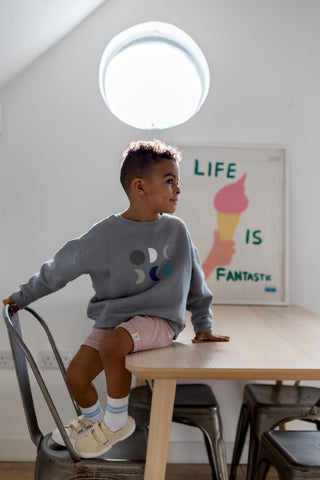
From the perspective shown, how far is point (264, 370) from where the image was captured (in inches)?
52.1

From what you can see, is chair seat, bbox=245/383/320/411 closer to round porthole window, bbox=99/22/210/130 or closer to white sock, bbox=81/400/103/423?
white sock, bbox=81/400/103/423

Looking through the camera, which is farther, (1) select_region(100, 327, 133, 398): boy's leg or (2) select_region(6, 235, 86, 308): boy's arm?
(2) select_region(6, 235, 86, 308): boy's arm

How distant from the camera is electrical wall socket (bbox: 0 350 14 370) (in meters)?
2.53

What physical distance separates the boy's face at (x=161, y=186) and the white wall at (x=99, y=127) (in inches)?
37.2

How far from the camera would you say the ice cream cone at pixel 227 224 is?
2.53m

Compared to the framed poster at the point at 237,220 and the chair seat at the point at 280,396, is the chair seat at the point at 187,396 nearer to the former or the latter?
the chair seat at the point at 280,396

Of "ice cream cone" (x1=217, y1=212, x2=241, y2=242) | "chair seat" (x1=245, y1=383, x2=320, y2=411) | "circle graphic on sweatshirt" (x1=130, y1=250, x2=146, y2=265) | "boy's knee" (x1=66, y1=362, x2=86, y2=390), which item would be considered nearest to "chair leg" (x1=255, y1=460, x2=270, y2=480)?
"chair seat" (x1=245, y1=383, x2=320, y2=411)

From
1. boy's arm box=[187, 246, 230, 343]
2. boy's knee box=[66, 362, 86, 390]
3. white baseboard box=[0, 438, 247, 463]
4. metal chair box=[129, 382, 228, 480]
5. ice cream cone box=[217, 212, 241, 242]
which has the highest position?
ice cream cone box=[217, 212, 241, 242]

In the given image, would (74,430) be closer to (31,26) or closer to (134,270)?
(134,270)

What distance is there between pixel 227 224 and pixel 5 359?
1169mm

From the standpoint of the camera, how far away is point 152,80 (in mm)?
2732

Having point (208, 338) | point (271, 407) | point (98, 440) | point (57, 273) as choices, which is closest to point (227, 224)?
point (271, 407)

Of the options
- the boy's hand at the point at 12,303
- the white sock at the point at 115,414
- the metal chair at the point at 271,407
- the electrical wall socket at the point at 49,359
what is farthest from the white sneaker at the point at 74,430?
the electrical wall socket at the point at 49,359

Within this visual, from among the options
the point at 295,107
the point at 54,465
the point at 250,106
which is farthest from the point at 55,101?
the point at 54,465
